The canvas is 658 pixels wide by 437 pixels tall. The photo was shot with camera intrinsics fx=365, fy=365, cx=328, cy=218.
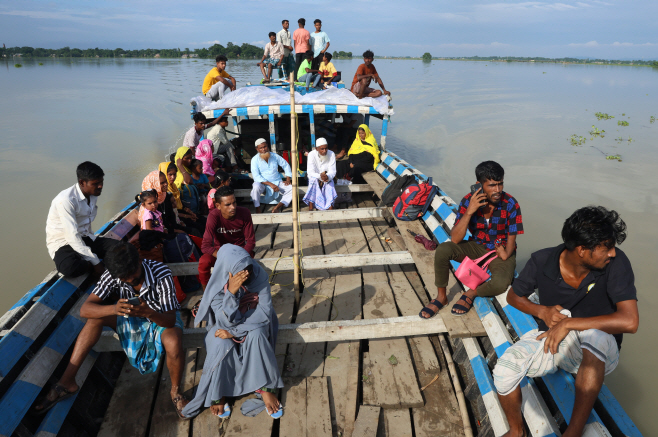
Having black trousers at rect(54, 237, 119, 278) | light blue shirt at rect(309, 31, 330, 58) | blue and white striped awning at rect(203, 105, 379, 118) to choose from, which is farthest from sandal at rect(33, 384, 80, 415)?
light blue shirt at rect(309, 31, 330, 58)

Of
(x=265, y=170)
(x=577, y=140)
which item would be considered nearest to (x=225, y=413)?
(x=265, y=170)

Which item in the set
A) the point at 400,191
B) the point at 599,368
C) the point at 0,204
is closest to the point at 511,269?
the point at 599,368

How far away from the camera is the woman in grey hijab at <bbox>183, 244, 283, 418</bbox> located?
2451mm

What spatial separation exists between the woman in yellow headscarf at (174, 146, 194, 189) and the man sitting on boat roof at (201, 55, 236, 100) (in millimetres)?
3307

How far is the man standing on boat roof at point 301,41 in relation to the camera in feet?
34.0

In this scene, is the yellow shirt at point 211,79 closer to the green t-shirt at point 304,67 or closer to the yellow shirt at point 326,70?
the green t-shirt at point 304,67

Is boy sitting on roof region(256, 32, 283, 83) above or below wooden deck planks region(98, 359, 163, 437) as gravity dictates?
above

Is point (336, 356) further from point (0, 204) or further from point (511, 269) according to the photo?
point (0, 204)

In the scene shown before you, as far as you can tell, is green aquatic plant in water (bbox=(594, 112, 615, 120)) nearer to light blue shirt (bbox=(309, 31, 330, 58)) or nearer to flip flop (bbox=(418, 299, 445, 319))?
light blue shirt (bbox=(309, 31, 330, 58))

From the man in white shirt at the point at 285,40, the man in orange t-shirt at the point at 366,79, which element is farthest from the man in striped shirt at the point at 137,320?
the man in white shirt at the point at 285,40

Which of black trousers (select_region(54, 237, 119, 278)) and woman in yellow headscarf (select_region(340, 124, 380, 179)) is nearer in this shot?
black trousers (select_region(54, 237, 119, 278))

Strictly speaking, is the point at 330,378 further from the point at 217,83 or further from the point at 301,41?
the point at 301,41

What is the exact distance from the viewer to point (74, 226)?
2967 mm

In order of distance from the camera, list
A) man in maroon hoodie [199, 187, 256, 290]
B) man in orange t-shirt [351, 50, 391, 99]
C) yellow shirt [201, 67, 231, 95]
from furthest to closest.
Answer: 1. yellow shirt [201, 67, 231, 95]
2. man in orange t-shirt [351, 50, 391, 99]
3. man in maroon hoodie [199, 187, 256, 290]
